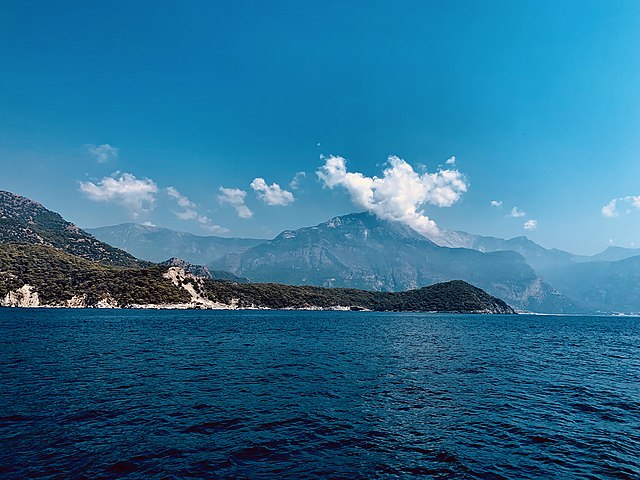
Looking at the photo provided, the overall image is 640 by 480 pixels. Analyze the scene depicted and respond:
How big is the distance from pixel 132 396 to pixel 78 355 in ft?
95.4

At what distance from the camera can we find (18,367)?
45.0m

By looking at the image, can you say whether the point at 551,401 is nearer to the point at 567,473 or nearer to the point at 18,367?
the point at 567,473

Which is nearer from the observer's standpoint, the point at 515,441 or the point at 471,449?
the point at 471,449

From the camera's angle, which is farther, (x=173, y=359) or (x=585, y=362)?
(x=585, y=362)

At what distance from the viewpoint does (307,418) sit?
29047mm

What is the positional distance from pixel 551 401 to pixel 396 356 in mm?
28315

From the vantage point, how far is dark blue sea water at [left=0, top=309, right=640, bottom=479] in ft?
68.9

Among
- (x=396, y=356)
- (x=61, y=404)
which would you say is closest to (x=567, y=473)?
(x=61, y=404)

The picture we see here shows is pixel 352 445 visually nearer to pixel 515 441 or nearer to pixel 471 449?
pixel 471 449

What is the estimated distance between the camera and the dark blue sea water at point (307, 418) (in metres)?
21.0

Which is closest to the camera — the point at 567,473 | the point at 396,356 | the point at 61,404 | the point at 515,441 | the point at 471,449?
the point at 567,473

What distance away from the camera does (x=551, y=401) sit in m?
36.8

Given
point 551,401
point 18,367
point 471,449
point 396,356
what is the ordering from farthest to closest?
point 396,356 → point 18,367 → point 551,401 → point 471,449

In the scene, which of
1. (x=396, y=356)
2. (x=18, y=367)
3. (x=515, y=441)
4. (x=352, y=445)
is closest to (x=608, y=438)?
A: (x=515, y=441)
